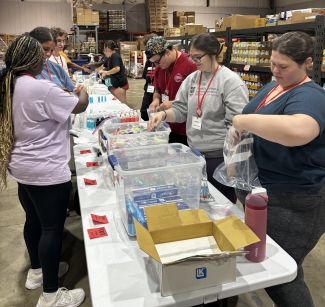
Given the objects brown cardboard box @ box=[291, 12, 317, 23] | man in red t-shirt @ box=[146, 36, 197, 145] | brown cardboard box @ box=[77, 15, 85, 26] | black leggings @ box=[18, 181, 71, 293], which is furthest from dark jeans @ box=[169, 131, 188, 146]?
brown cardboard box @ box=[77, 15, 85, 26]

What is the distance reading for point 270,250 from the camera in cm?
131

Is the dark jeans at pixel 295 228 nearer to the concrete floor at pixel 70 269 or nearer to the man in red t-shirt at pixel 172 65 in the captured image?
the concrete floor at pixel 70 269

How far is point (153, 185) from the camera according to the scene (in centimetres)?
150

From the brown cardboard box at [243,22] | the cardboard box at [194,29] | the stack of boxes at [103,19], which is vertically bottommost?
the brown cardboard box at [243,22]

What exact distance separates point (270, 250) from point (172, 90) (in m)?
1.92

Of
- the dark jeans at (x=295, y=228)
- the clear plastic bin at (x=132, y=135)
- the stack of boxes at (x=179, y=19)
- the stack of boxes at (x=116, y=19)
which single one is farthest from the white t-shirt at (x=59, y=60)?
the stack of boxes at (x=116, y=19)

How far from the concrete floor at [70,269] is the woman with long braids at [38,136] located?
543 millimetres

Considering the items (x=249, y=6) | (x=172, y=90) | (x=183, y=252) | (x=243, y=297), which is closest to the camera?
(x=183, y=252)

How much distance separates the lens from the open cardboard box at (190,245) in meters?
1.00

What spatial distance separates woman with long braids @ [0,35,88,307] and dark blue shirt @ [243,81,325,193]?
0.91 m

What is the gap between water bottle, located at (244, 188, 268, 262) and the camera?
118cm

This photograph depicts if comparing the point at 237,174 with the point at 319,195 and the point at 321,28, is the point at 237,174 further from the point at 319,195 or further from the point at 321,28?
the point at 321,28

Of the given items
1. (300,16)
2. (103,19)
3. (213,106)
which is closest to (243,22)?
(300,16)

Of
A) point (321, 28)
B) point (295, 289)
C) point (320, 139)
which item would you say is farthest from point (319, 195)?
point (321, 28)
